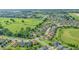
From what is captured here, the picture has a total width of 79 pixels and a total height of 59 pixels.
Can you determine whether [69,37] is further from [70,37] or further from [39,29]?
[39,29]

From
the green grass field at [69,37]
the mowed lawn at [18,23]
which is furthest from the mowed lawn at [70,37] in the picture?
the mowed lawn at [18,23]

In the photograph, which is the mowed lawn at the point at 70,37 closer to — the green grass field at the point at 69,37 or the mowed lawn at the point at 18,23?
the green grass field at the point at 69,37

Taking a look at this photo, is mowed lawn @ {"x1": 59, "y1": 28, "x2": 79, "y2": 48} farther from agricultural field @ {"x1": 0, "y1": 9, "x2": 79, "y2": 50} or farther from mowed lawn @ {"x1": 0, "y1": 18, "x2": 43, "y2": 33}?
mowed lawn @ {"x1": 0, "y1": 18, "x2": 43, "y2": 33}

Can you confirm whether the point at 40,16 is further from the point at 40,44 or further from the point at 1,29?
the point at 1,29

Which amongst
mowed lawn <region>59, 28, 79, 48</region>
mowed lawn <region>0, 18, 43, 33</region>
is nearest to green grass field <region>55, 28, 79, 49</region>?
mowed lawn <region>59, 28, 79, 48</region>

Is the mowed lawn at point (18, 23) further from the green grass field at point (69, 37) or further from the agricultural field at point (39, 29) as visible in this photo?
the green grass field at point (69, 37)

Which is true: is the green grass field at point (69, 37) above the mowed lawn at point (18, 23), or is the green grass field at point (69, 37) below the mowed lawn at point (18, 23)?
below
